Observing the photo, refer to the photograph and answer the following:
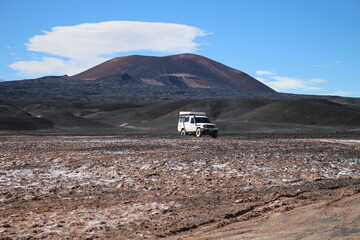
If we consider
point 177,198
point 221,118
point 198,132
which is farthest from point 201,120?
point 221,118

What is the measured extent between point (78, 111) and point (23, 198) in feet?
297

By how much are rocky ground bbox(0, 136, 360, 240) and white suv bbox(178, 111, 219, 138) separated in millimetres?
18109

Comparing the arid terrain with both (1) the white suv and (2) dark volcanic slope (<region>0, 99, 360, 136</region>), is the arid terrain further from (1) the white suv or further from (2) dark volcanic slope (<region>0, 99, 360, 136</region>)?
(2) dark volcanic slope (<region>0, 99, 360, 136</region>)

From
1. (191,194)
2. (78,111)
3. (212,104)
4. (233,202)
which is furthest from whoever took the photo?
(78,111)

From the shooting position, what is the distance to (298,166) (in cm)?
1492

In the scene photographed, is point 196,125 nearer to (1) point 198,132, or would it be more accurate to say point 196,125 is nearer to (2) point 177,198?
(1) point 198,132

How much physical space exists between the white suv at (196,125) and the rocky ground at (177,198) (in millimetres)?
18109

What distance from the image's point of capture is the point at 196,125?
3628cm

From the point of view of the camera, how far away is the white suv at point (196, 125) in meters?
35.1

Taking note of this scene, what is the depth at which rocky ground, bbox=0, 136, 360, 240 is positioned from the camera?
7.31 meters

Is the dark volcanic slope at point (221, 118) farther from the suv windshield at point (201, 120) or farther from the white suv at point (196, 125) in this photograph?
the suv windshield at point (201, 120)

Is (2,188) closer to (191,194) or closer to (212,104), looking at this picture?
(191,194)

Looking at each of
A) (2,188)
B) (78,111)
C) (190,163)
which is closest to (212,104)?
(78,111)

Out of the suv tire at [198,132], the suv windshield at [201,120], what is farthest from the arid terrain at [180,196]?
the suv windshield at [201,120]
